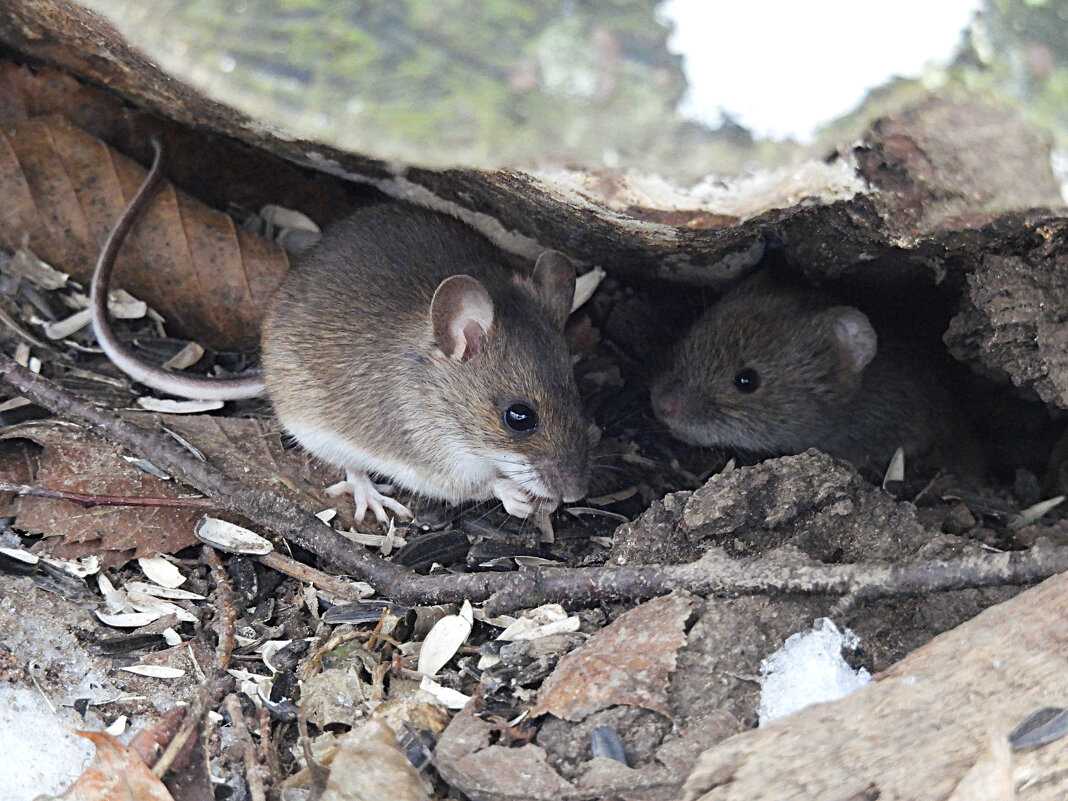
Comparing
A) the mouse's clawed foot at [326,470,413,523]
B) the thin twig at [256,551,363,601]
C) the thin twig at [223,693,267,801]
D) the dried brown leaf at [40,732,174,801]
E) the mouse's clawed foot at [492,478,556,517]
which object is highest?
the mouse's clawed foot at [492,478,556,517]

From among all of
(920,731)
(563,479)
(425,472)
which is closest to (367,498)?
(425,472)

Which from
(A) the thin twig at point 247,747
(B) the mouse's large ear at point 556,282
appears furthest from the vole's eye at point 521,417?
(A) the thin twig at point 247,747

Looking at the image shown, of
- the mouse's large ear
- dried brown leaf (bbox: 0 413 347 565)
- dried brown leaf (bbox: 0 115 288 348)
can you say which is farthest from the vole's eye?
dried brown leaf (bbox: 0 115 288 348)

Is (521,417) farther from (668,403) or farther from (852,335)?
(852,335)

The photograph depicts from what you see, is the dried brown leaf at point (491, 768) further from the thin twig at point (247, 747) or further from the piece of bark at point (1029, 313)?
the piece of bark at point (1029, 313)

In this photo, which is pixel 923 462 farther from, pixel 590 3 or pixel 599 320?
pixel 590 3

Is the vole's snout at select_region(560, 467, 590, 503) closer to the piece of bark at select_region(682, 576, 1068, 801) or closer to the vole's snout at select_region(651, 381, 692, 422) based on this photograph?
the vole's snout at select_region(651, 381, 692, 422)

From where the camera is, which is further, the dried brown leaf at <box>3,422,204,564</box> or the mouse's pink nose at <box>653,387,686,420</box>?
the mouse's pink nose at <box>653,387,686,420</box>

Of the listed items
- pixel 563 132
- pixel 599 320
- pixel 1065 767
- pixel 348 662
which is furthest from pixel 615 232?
pixel 1065 767
